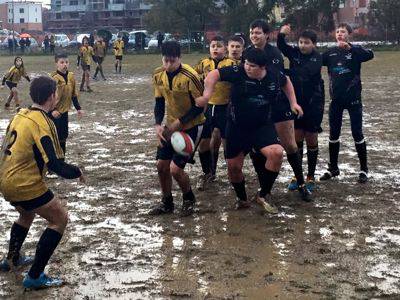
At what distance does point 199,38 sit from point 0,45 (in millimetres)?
19011

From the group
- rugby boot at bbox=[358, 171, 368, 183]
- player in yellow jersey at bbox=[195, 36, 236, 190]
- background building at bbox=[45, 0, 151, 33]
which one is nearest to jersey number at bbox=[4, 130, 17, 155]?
player in yellow jersey at bbox=[195, 36, 236, 190]

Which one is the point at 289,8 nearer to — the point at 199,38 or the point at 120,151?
the point at 199,38

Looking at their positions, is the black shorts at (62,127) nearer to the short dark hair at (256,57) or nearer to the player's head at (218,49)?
the player's head at (218,49)

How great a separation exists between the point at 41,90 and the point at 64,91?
4054 millimetres

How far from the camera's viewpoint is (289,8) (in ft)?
168

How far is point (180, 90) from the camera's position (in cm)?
657

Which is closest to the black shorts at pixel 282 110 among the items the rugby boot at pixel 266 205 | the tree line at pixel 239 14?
the rugby boot at pixel 266 205

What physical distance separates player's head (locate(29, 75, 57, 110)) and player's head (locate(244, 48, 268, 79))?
7.66 feet

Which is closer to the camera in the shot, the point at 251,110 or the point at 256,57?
the point at 256,57

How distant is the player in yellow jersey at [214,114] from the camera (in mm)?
7773

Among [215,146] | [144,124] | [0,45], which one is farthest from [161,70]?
[0,45]

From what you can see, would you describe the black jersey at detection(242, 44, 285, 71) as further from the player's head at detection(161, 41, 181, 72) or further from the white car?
the white car

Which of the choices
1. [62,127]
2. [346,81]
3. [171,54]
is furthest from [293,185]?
[62,127]

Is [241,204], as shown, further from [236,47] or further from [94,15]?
[94,15]
